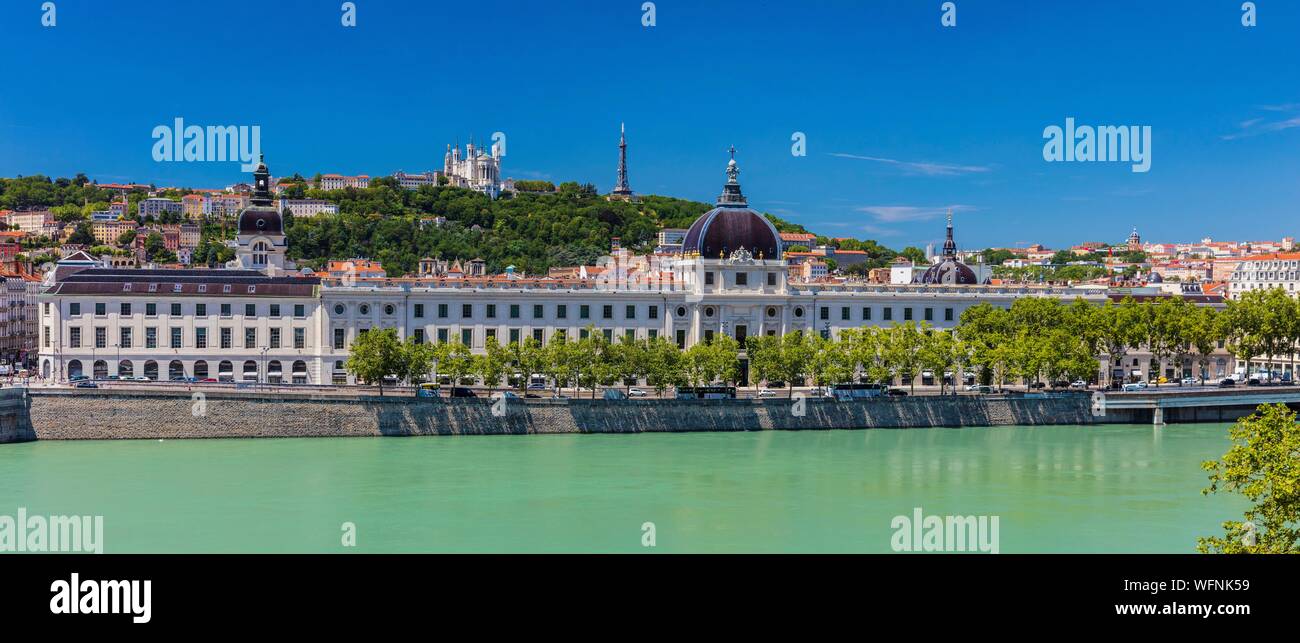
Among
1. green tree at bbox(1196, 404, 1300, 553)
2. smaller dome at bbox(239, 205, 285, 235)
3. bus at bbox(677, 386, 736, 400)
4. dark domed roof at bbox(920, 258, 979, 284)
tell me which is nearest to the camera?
green tree at bbox(1196, 404, 1300, 553)

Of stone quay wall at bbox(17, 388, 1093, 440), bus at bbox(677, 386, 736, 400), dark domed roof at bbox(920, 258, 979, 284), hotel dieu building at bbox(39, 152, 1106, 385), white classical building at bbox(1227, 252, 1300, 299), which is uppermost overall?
white classical building at bbox(1227, 252, 1300, 299)

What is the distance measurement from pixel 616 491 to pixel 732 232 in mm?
22191

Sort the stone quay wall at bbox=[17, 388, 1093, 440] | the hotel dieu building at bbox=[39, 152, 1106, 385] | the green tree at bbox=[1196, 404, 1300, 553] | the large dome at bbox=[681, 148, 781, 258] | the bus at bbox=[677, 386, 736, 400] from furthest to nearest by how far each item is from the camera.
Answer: the large dome at bbox=[681, 148, 781, 258], the hotel dieu building at bbox=[39, 152, 1106, 385], the bus at bbox=[677, 386, 736, 400], the stone quay wall at bbox=[17, 388, 1093, 440], the green tree at bbox=[1196, 404, 1300, 553]

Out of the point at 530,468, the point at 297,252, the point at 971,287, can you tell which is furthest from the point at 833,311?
the point at 297,252

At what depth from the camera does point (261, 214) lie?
60031 mm

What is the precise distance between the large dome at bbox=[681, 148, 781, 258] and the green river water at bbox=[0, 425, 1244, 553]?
35.8 ft

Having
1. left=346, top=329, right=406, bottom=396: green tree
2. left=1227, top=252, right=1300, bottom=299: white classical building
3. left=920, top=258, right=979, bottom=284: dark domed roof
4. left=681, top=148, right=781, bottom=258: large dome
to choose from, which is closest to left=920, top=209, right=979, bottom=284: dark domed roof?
left=920, top=258, right=979, bottom=284: dark domed roof

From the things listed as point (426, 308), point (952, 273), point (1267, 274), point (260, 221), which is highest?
point (260, 221)

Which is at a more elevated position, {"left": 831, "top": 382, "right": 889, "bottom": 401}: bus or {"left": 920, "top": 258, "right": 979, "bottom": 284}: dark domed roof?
{"left": 920, "top": 258, "right": 979, "bottom": 284}: dark domed roof

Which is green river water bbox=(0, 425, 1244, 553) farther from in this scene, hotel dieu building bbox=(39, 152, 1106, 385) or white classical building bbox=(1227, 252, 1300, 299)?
white classical building bbox=(1227, 252, 1300, 299)

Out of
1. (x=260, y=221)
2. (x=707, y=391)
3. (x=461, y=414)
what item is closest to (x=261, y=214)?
(x=260, y=221)

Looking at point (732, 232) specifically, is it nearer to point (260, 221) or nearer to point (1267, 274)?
point (260, 221)

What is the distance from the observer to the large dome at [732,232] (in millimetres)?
50469

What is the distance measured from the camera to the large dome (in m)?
50.5
